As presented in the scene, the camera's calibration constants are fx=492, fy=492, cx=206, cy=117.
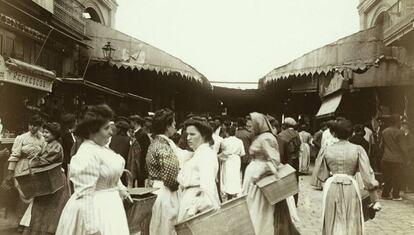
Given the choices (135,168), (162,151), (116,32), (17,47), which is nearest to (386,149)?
(135,168)

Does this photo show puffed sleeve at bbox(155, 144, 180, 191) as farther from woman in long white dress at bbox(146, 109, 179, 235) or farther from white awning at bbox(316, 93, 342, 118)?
white awning at bbox(316, 93, 342, 118)

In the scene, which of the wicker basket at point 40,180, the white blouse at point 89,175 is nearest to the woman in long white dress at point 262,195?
the wicker basket at point 40,180

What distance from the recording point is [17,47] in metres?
12.4

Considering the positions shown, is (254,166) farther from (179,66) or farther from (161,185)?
(179,66)

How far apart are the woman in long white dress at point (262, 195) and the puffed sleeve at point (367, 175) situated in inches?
44.5

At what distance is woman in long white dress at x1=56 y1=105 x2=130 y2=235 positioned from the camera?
4074 mm

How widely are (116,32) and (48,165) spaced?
1347cm

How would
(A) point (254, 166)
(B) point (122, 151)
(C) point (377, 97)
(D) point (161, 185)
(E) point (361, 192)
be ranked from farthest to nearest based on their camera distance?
(C) point (377, 97), (B) point (122, 151), (A) point (254, 166), (E) point (361, 192), (D) point (161, 185)

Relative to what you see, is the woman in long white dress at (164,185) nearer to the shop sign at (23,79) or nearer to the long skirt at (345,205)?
the long skirt at (345,205)

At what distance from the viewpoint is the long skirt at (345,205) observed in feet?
19.5

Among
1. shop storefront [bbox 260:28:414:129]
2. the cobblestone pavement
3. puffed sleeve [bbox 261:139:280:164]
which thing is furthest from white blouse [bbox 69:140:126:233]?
shop storefront [bbox 260:28:414:129]

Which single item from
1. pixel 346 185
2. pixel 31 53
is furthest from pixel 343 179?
pixel 31 53

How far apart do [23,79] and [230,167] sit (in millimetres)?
4912

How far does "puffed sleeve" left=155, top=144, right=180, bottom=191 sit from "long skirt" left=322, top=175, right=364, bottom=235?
6.70 feet
